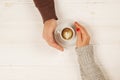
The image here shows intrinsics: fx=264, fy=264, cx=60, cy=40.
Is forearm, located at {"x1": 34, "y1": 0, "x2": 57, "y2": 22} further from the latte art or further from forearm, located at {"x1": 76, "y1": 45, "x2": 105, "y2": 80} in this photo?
forearm, located at {"x1": 76, "y1": 45, "x2": 105, "y2": 80}

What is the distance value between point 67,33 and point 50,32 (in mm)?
66

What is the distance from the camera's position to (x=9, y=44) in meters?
1.10

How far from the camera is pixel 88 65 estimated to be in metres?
0.96

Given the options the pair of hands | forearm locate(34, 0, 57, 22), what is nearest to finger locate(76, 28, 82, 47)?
the pair of hands

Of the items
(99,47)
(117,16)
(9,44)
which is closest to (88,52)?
(99,47)

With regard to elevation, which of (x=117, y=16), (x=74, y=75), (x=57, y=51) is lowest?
(x=74, y=75)

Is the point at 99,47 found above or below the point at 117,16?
below

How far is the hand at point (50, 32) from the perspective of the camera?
1.03m

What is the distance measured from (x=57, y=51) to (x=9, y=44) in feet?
0.67

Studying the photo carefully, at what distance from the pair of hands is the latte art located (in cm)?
3

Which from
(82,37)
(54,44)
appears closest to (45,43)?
(54,44)

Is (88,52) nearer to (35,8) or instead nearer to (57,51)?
(57,51)

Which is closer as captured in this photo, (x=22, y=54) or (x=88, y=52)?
(x=88, y=52)

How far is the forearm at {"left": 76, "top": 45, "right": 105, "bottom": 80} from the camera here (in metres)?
0.96
